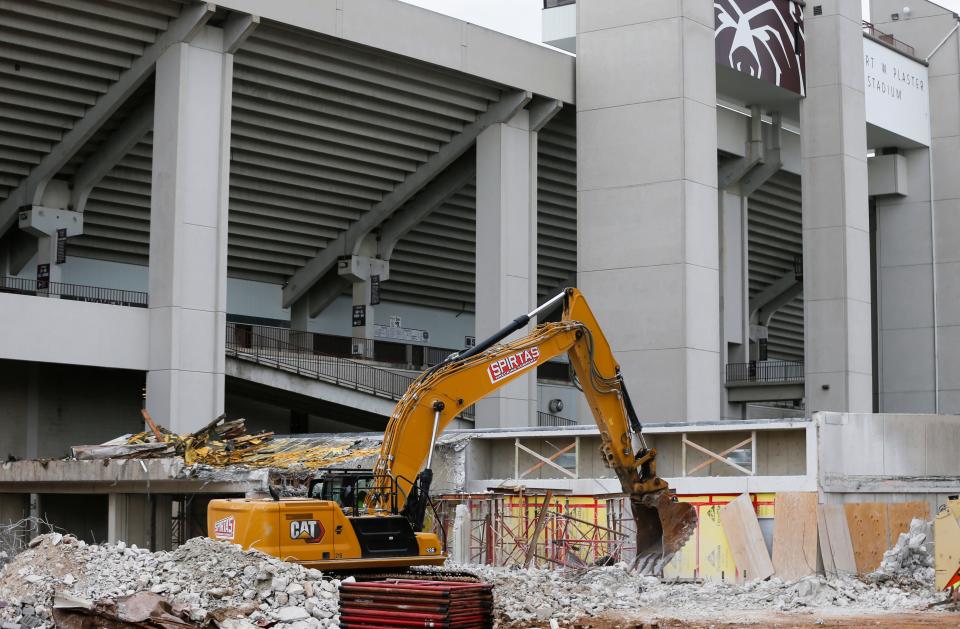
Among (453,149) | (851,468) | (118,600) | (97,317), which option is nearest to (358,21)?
(453,149)

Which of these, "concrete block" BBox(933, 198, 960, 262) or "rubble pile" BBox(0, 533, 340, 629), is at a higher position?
"concrete block" BBox(933, 198, 960, 262)

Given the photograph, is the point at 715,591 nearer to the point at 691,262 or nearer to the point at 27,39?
the point at 691,262

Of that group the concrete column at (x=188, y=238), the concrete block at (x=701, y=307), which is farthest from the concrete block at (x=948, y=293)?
the concrete column at (x=188, y=238)

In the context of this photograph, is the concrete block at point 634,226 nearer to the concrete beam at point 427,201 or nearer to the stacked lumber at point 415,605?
the concrete beam at point 427,201

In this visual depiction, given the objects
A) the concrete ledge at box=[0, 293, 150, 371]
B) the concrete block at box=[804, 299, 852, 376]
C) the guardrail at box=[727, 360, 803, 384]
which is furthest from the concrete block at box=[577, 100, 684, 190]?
the guardrail at box=[727, 360, 803, 384]

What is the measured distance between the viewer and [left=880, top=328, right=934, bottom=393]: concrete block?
Answer: 54312 millimetres

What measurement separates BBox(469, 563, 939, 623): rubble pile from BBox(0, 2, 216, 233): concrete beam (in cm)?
1585

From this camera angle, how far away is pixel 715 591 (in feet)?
82.8

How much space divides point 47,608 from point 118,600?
877mm

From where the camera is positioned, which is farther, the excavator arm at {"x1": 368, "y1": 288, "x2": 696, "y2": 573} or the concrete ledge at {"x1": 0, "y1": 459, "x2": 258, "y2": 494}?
the concrete ledge at {"x1": 0, "y1": 459, "x2": 258, "y2": 494}

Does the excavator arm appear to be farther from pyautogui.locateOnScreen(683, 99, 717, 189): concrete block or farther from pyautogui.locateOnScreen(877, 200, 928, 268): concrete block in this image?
pyautogui.locateOnScreen(877, 200, 928, 268): concrete block

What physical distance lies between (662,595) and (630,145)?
19.0 m

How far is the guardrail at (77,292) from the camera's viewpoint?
4007cm

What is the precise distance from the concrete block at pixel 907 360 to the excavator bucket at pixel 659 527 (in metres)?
31.4
